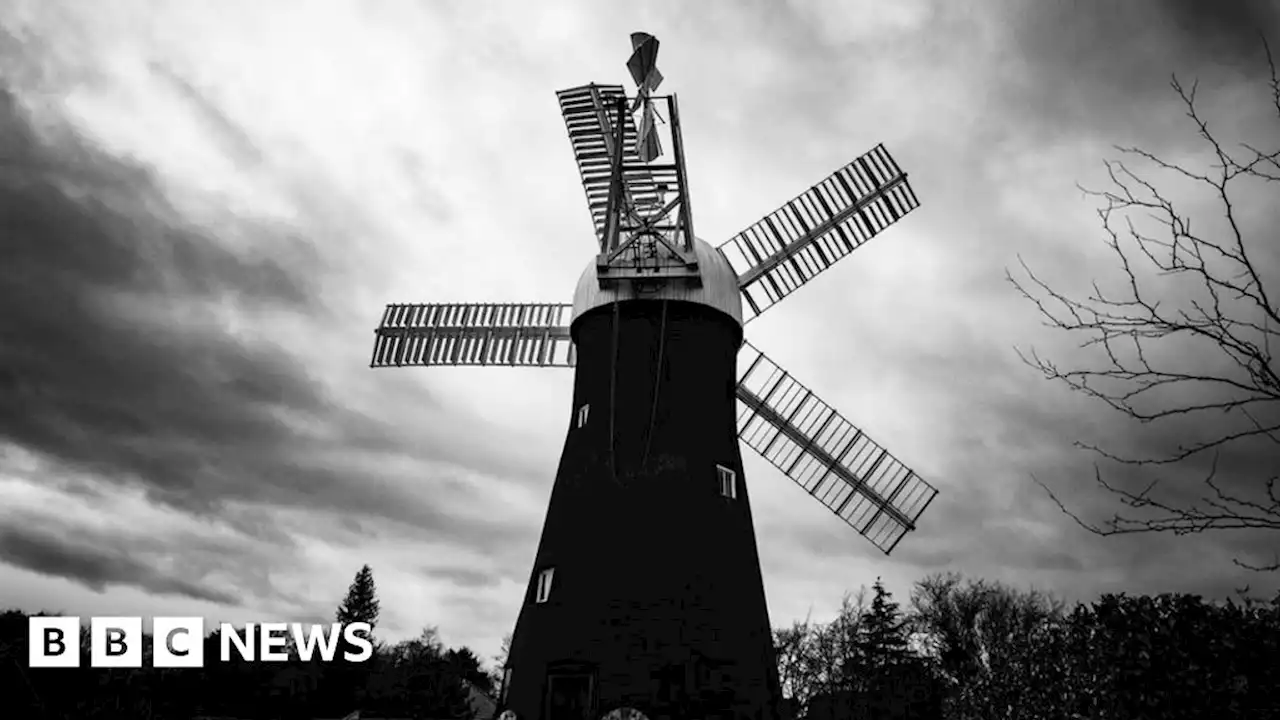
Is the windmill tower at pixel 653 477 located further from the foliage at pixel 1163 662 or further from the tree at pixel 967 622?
the tree at pixel 967 622

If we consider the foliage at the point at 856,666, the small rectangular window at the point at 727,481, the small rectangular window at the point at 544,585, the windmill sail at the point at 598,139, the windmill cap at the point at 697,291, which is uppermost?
the windmill sail at the point at 598,139

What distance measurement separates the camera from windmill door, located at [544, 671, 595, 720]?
13273 millimetres

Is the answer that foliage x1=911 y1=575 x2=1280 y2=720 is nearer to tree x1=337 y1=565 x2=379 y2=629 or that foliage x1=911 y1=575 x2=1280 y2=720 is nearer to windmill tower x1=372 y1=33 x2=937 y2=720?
windmill tower x1=372 y1=33 x2=937 y2=720

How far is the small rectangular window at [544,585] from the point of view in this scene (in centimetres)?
1474

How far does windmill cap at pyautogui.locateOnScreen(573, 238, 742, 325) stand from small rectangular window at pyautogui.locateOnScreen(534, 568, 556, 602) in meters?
4.69

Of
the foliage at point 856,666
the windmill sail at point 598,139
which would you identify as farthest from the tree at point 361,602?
the windmill sail at point 598,139

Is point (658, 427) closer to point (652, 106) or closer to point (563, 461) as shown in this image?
point (563, 461)

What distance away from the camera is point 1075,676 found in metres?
14.6

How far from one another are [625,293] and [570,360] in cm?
351

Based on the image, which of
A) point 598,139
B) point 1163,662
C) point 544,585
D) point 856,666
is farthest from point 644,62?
point 856,666

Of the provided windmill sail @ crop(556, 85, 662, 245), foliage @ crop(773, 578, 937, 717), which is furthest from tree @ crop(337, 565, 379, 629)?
windmill sail @ crop(556, 85, 662, 245)

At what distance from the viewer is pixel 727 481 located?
15.4 meters

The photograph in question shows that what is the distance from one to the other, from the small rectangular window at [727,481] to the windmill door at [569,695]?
12.7 feet

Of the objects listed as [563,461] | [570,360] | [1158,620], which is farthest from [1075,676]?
[570,360]
